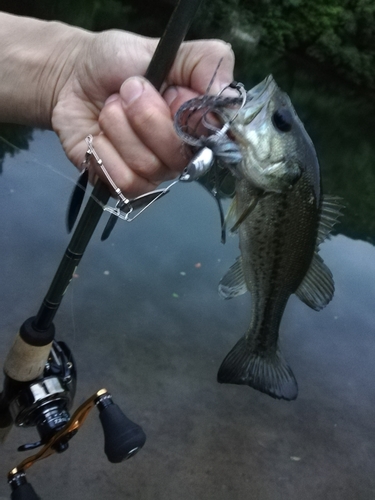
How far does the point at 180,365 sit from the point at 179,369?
0.08 feet

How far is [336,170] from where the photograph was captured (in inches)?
316

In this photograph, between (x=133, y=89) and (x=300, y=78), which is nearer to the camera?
(x=133, y=89)

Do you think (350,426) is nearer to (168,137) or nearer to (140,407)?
(140,407)

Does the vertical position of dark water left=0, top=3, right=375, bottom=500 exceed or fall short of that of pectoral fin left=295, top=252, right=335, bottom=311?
it falls short

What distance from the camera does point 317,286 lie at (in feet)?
4.43

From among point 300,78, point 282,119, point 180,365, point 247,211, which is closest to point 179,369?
point 180,365

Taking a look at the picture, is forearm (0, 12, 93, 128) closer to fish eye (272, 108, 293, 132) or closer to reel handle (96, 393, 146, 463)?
fish eye (272, 108, 293, 132)

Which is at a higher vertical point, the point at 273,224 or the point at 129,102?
the point at 129,102

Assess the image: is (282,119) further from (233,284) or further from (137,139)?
(233,284)

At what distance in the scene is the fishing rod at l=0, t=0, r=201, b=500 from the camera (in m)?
1.27

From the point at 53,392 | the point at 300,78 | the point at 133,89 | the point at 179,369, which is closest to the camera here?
the point at 133,89

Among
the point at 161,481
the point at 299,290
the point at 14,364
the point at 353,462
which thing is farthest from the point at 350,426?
the point at 14,364

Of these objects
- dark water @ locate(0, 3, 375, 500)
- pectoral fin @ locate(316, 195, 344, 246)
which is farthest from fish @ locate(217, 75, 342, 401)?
dark water @ locate(0, 3, 375, 500)

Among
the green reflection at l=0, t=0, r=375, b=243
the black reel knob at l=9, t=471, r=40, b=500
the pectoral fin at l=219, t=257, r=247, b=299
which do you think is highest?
the pectoral fin at l=219, t=257, r=247, b=299
